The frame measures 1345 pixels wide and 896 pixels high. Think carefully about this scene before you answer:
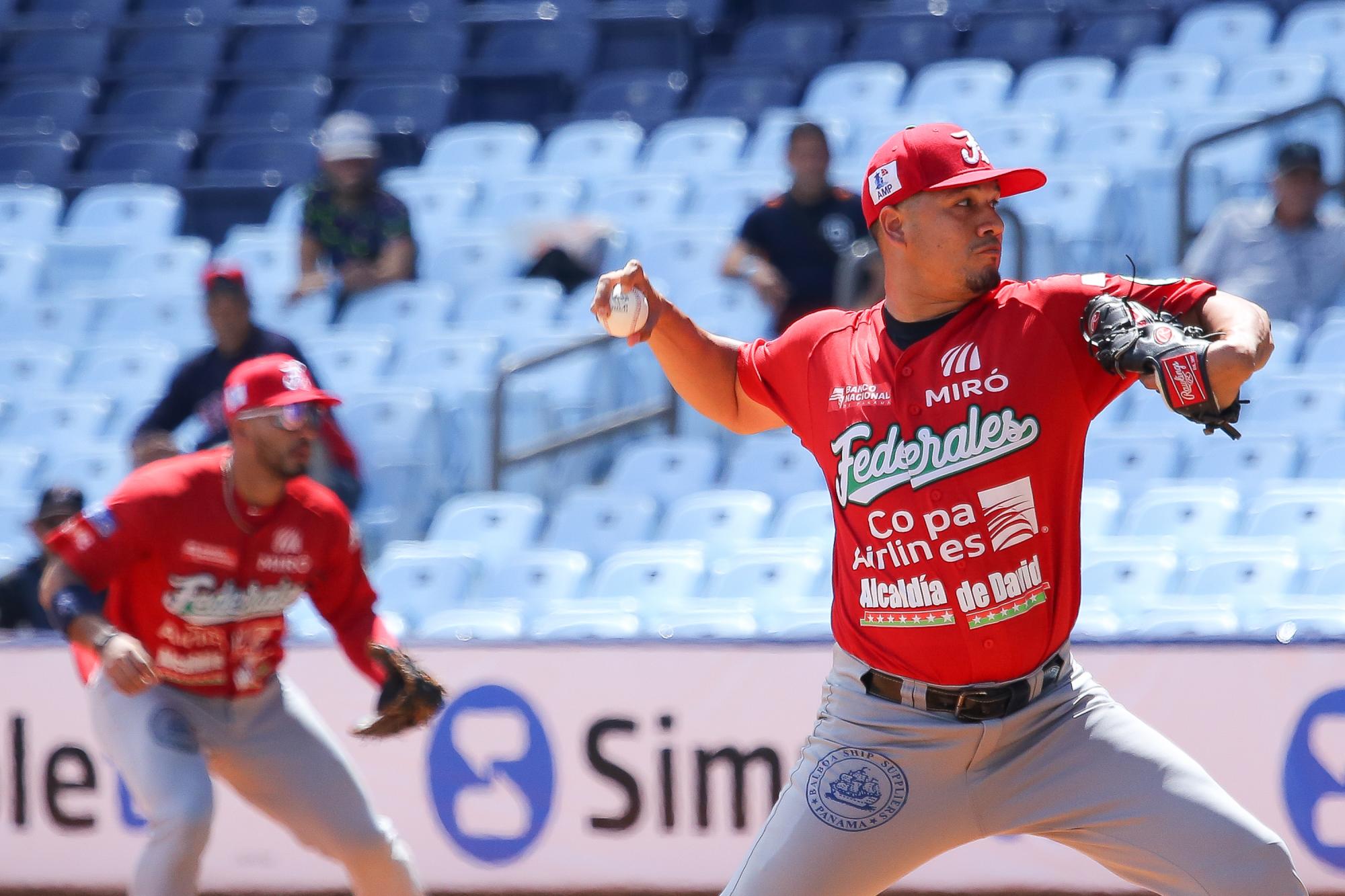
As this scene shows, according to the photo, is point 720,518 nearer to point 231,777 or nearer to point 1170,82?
point 231,777

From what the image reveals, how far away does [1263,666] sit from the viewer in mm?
6219

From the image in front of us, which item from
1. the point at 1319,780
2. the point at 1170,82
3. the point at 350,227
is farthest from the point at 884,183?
the point at 1170,82

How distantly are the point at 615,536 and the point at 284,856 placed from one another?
7.47 feet

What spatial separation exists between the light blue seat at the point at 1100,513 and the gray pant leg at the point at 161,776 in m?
4.04

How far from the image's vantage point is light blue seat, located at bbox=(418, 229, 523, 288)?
426 inches

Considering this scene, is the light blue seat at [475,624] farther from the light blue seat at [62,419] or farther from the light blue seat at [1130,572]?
the light blue seat at [62,419]

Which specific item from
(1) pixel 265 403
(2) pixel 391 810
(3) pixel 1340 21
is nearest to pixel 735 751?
(2) pixel 391 810

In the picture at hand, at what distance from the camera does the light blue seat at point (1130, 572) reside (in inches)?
288

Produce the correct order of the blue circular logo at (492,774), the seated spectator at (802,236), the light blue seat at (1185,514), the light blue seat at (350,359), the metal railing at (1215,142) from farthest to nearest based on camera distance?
the light blue seat at (350,359)
the seated spectator at (802,236)
the metal railing at (1215,142)
the light blue seat at (1185,514)
the blue circular logo at (492,774)

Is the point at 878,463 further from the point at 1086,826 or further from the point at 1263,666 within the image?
the point at 1263,666

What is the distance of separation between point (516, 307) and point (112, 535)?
5.15 m

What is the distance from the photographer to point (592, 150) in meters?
12.1

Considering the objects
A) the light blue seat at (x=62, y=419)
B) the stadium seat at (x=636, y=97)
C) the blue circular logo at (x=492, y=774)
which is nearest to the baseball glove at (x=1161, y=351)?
the blue circular logo at (x=492, y=774)

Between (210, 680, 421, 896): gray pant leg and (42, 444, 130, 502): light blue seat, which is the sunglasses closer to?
(210, 680, 421, 896): gray pant leg
